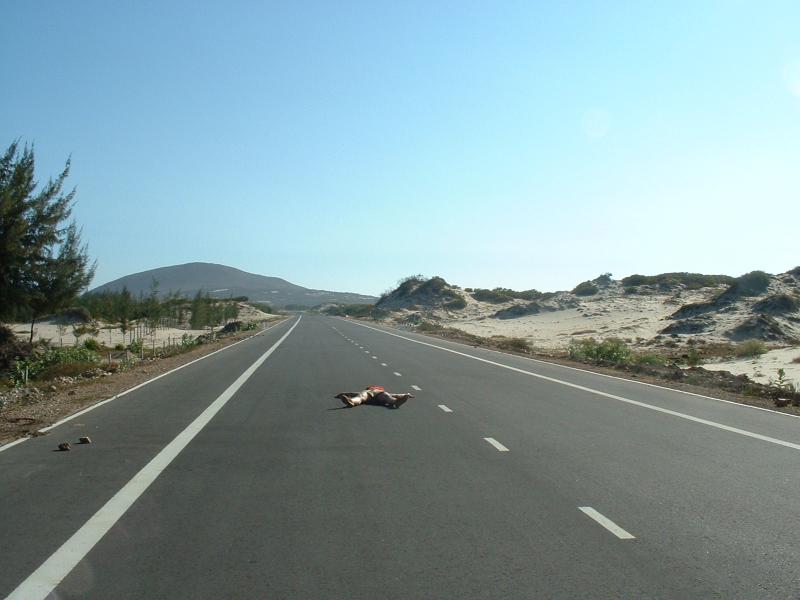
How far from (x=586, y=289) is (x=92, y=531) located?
4388 inches

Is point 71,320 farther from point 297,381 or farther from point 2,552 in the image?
point 2,552

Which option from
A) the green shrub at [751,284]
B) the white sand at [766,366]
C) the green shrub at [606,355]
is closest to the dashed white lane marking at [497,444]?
the white sand at [766,366]

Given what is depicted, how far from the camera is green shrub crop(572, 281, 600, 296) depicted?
113 m

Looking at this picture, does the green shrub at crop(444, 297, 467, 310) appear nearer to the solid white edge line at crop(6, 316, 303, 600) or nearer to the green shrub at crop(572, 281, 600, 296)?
the green shrub at crop(572, 281, 600, 296)

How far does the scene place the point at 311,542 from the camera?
668 centimetres

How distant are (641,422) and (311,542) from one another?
9.19 m

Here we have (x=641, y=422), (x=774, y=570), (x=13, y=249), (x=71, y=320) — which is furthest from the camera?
(x=71, y=320)

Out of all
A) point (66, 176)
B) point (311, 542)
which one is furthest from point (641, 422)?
point (66, 176)

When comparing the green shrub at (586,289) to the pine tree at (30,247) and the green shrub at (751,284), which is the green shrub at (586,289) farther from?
the pine tree at (30,247)

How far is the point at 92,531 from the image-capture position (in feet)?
23.0

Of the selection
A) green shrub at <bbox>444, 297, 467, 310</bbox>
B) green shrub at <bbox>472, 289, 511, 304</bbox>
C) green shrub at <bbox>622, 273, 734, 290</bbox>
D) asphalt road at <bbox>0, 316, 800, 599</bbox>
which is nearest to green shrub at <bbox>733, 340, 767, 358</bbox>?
asphalt road at <bbox>0, 316, 800, 599</bbox>

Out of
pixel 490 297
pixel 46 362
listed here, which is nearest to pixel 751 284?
pixel 46 362

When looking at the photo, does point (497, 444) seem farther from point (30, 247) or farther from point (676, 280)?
point (676, 280)

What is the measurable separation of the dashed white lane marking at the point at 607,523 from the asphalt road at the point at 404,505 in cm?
4
